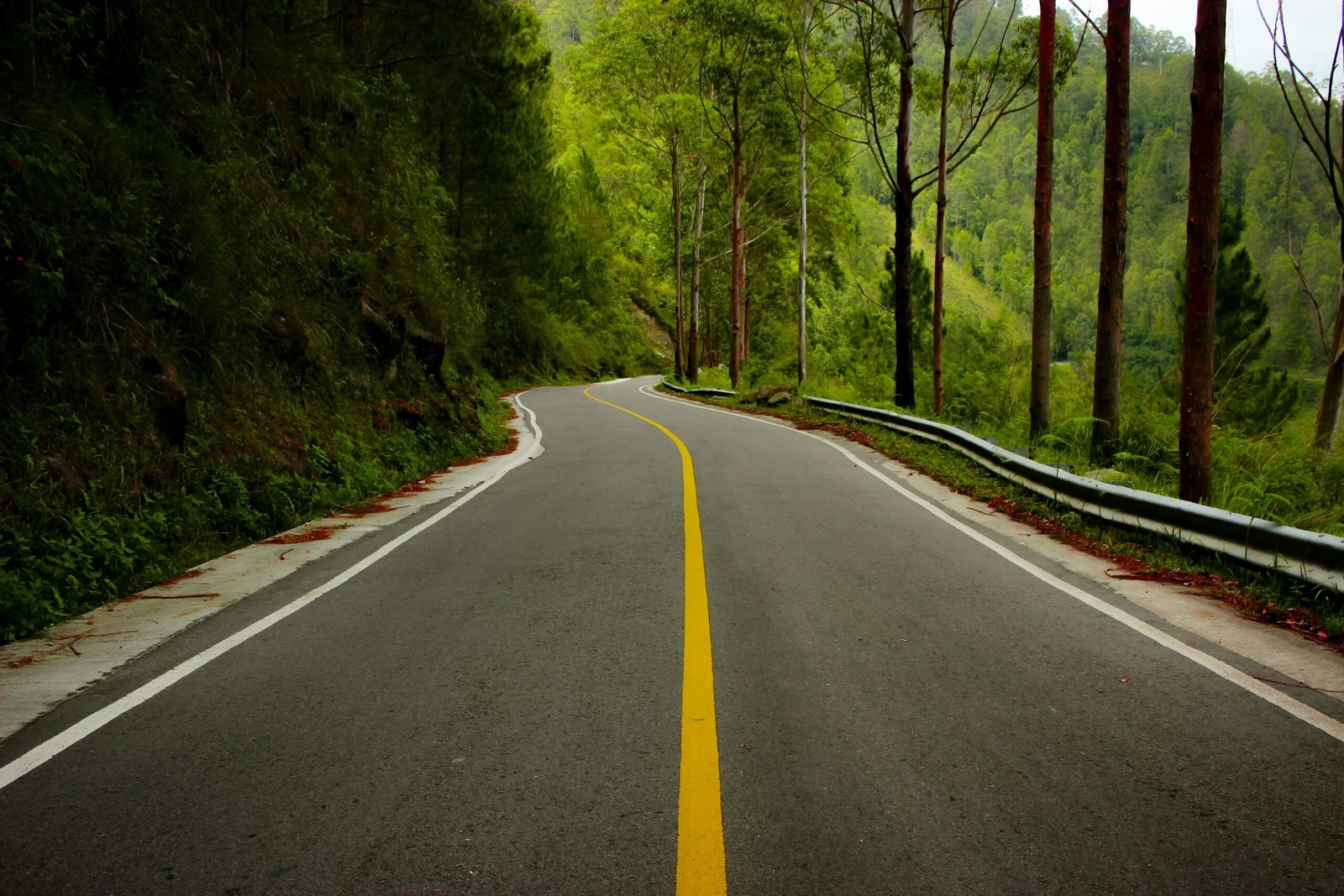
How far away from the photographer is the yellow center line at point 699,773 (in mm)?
2461

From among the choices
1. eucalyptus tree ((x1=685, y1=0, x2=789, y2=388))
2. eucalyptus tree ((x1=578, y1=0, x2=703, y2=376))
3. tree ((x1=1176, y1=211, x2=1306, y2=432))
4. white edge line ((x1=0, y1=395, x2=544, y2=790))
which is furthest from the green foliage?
white edge line ((x1=0, y1=395, x2=544, y2=790))

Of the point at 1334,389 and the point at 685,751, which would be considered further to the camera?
the point at 1334,389

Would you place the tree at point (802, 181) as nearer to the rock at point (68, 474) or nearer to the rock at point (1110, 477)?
the rock at point (1110, 477)

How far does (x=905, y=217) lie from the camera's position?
65.7 ft

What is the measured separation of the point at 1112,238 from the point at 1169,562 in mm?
6163

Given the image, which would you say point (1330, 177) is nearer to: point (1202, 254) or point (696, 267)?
point (1202, 254)

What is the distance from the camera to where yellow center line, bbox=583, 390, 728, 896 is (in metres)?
2.46

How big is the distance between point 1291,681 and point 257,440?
30.6 ft

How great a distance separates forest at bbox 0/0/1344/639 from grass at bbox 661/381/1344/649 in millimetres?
1375

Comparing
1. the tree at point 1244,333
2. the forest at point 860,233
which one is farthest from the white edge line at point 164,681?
the tree at point 1244,333

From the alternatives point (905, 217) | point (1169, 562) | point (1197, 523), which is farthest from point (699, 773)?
point (905, 217)

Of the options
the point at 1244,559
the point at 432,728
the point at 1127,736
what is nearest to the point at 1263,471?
the point at 1244,559

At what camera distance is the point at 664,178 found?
38219 millimetres

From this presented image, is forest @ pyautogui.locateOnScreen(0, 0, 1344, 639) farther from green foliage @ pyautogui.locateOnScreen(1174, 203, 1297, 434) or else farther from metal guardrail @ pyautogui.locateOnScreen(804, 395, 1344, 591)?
metal guardrail @ pyautogui.locateOnScreen(804, 395, 1344, 591)
